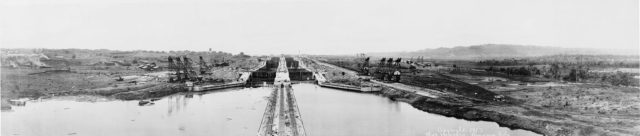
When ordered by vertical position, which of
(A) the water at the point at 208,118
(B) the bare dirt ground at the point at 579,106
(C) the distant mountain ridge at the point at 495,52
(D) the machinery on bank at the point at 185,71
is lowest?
(A) the water at the point at 208,118

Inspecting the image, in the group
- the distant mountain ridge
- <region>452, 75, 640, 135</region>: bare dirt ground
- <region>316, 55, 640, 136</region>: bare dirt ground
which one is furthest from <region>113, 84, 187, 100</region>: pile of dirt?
the distant mountain ridge

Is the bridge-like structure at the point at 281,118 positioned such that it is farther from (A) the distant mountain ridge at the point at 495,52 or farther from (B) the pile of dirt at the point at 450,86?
(A) the distant mountain ridge at the point at 495,52

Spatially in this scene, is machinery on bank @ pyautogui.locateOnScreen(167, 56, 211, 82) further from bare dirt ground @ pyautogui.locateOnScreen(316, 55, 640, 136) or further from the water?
bare dirt ground @ pyautogui.locateOnScreen(316, 55, 640, 136)

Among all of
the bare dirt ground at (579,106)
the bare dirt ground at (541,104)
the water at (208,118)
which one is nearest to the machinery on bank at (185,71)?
the water at (208,118)

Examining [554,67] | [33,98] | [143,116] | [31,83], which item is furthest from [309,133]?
[554,67]

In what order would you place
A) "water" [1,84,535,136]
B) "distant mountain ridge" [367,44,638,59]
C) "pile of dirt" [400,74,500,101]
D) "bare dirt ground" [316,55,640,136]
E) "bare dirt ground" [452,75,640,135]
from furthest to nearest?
"distant mountain ridge" [367,44,638,59] < "pile of dirt" [400,74,500,101] < "water" [1,84,535,136] < "bare dirt ground" [316,55,640,136] < "bare dirt ground" [452,75,640,135]

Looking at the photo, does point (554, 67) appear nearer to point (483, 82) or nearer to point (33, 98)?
point (483, 82)

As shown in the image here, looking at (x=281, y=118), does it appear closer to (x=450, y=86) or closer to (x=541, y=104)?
(x=541, y=104)

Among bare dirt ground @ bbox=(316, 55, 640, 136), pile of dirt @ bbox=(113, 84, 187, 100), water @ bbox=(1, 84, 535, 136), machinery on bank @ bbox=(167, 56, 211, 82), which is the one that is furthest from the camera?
machinery on bank @ bbox=(167, 56, 211, 82)

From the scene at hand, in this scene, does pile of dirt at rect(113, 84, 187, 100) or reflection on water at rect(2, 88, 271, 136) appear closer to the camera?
reflection on water at rect(2, 88, 271, 136)
